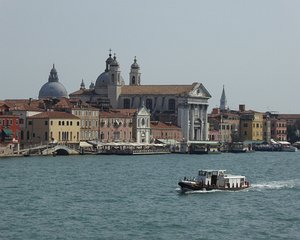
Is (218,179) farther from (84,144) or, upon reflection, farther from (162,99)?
(162,99)

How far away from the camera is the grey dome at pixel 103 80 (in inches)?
4003

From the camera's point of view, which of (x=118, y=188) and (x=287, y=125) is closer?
(x=118, y=188)

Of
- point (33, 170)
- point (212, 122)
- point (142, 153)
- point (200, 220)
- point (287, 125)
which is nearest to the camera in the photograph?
point (200, 220)

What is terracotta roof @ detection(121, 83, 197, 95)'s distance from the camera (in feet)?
321

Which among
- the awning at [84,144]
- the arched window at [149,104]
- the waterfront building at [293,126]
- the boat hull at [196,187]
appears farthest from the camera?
the waterfront building at [293,126]

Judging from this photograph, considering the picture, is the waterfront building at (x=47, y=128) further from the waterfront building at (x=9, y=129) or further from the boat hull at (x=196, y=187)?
the boat hull at (x=196, y=187)

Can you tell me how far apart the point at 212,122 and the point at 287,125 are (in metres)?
23.1

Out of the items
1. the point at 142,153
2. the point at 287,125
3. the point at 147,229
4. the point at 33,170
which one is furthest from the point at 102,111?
the point at 147,229

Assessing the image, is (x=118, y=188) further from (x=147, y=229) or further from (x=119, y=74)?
(x=119, y=74)

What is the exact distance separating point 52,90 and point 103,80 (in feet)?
22.4

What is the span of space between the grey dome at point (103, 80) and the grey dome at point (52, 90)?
509 cm

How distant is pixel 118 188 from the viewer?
40344mm

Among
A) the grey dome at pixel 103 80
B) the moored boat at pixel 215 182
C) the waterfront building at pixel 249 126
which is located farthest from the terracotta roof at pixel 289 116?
the moored boat at pixel 215 182

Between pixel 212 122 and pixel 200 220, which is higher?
pixel 212 122
